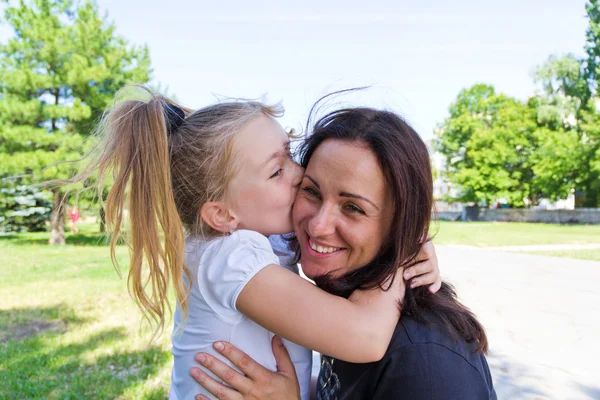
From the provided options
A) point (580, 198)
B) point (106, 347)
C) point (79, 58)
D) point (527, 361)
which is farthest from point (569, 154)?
point (106, 347)

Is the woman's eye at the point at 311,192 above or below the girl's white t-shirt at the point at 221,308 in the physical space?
above

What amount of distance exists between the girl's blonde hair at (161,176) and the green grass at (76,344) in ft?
8.86

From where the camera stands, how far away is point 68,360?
5.13 metres

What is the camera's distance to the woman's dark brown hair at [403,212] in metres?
1.59

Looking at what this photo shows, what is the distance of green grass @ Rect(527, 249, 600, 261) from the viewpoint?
1307cm

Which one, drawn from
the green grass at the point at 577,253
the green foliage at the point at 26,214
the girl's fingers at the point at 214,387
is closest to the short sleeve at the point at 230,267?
the girl's fingers at the point at 214,387

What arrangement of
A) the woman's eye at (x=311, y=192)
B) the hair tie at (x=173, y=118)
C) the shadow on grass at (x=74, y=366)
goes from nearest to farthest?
the woman's eye at (x=311, y=192) < the hair tie at (x=173, y=118) < the shadow on grass at (x=74, y=366)

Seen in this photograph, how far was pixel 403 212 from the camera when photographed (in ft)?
5.31

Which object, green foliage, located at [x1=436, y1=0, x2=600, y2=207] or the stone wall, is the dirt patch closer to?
the stone wall

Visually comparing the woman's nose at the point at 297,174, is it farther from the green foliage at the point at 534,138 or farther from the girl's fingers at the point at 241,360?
the green foliage at the point at 534,138

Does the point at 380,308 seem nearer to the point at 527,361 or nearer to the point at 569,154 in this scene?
the point at 527,361

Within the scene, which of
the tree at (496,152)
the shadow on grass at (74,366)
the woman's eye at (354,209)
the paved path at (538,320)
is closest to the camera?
the woman's eye at (354,209)

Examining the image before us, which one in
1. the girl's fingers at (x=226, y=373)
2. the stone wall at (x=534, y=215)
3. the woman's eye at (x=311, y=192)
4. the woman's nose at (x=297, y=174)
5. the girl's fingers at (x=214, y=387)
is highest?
the woman's nose at (x=297, y=174)

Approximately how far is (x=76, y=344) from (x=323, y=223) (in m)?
4.92
